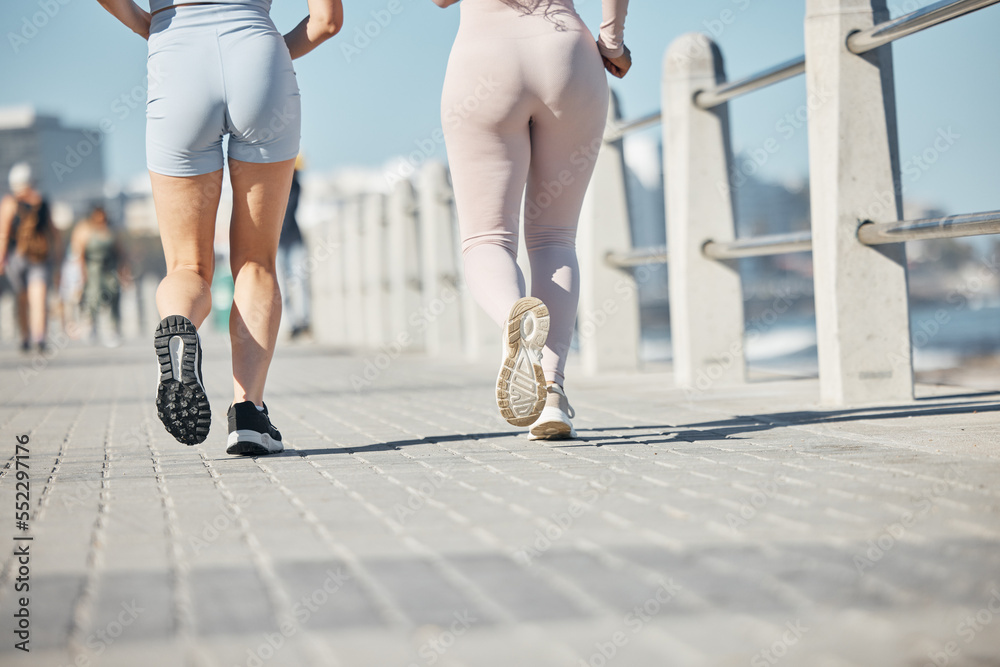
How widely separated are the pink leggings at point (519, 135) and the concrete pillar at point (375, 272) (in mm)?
8778

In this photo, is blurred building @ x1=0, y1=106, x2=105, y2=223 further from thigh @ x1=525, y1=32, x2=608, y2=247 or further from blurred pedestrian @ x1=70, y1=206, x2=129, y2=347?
thigh @ x1=525, y1=32, x2=608, y2=247

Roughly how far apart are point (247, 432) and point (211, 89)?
3.67 ft

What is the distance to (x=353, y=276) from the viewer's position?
15102 millimetres

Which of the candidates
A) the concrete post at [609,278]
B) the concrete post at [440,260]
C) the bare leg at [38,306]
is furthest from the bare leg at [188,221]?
the bare leg at [38,306]

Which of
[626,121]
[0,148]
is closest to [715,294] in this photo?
[626,121]

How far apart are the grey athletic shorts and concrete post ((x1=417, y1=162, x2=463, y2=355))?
6.44 meters

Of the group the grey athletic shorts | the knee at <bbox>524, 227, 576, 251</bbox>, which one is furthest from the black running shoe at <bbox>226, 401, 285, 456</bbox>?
the knee at <bbox>524, 227, 576, 251</bbox>

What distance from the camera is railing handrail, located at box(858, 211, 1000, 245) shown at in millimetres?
3873

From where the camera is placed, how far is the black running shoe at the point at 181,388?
326cm

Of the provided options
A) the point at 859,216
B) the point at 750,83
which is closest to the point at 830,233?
the point at 859,216

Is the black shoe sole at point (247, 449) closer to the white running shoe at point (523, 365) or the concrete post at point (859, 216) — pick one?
the white running shoe at point (523, 365)

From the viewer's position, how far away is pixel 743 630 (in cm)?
166

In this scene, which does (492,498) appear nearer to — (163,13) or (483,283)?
(483,283)

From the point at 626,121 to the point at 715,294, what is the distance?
1491mm
